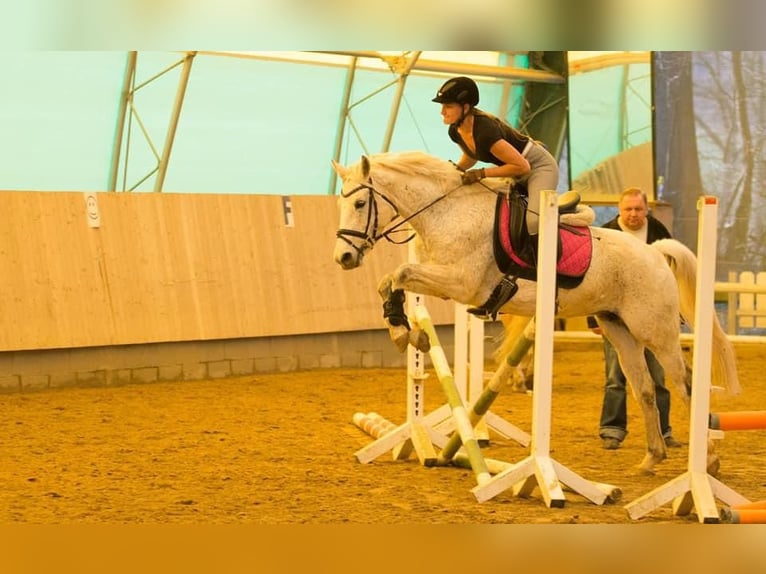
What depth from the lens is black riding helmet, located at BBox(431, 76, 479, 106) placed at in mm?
5527

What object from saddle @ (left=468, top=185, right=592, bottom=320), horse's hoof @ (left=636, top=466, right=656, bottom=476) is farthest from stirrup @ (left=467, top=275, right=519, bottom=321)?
horse's hoof @ (left=636, top=466, right=656, bottom=476)

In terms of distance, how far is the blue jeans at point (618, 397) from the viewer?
23.3ft

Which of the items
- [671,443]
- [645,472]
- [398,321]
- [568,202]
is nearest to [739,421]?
[645,472]

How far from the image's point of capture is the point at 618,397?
23.6 ft

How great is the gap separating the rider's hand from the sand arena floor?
1.65 m

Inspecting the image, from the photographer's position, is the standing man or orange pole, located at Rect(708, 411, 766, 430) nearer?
orange pole, located at Rect(708, 411, 766, 430)

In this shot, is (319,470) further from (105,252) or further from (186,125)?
(186,125)

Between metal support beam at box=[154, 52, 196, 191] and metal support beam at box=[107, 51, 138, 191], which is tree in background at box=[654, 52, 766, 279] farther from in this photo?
metal support beam at box=[107, 51, 138, 191]

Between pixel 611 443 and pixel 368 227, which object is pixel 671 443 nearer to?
pixel 611 443

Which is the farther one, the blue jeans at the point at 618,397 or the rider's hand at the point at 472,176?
the blue jeans at the point at 618,397

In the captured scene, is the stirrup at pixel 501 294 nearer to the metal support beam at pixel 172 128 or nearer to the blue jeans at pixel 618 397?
the blue jeans at pixel 618 397

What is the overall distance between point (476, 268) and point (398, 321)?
53cm

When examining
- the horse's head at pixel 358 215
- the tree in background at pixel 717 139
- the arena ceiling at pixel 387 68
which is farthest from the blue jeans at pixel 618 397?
the tree in background at pixel 717 139
